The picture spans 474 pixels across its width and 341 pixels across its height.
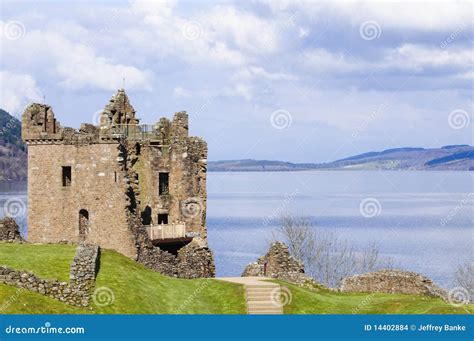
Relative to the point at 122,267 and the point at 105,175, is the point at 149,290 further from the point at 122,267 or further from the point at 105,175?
the point at 105,175

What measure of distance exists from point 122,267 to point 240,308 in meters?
7.43

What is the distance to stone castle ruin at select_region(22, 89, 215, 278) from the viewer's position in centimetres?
5719

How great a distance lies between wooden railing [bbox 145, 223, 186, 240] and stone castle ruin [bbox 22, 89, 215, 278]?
0.07m

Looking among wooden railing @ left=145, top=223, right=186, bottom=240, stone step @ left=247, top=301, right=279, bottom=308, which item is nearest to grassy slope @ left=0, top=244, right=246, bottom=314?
stone step @ left=247, top=301, right=279, bottom=308

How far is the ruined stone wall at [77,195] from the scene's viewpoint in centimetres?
5731

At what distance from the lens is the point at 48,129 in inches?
2463

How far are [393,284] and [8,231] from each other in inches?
902

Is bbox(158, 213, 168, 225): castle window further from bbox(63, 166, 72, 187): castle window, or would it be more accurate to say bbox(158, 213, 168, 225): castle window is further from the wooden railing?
bbox(63, 166, 72, 187): castle window

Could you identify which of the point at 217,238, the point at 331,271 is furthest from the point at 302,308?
the point at 217,238
